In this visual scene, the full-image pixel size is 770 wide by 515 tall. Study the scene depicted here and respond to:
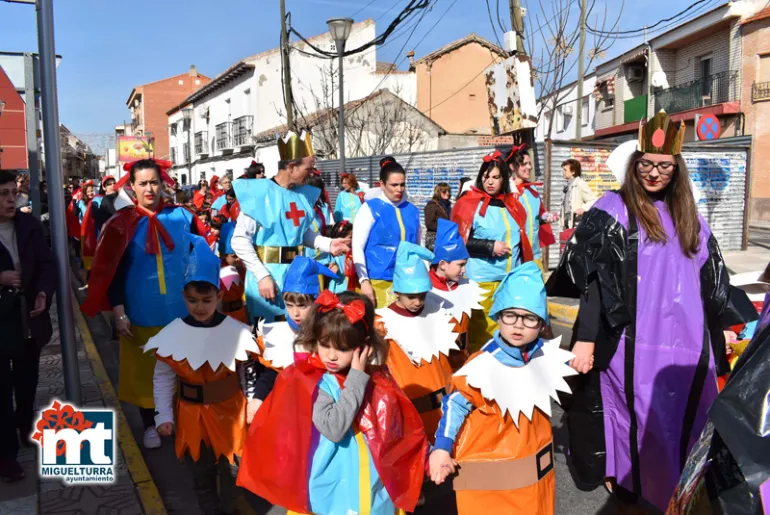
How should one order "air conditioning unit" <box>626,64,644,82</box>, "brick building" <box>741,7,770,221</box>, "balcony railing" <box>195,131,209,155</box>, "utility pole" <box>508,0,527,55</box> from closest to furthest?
"utility pole" <box>508,0,527,55</box> → "brick building" <box>741,7,770,221</box> → "air conditioning unit" <box>626,64,644,82</box> → "balcony railing" <box>195,131,209,155</box>

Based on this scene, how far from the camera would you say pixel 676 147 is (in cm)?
298

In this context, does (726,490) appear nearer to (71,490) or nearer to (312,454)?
(312,454)

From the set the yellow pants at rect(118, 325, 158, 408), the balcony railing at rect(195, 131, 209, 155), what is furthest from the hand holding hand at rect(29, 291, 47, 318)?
the balcony railing at rect(195, 131, 209, 155)

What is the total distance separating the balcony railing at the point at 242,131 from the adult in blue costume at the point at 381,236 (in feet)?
98.5

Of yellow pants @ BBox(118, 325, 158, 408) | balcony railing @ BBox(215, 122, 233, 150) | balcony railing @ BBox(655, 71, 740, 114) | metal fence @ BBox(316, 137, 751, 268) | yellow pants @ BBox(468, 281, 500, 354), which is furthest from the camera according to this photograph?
balcony railing @ BBox(215, 122, 233, 150)

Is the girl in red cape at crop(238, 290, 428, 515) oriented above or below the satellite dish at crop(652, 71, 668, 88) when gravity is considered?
below

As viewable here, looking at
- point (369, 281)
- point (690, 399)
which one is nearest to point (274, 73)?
point (369, 281)

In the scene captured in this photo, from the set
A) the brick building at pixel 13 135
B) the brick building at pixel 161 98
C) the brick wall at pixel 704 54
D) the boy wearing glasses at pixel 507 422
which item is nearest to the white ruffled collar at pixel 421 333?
the boy wearing glasses at pixel 507 422

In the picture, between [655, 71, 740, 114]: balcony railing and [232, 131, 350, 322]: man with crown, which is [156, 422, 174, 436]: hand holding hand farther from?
[655, 71, 740, 114]: balcony railing

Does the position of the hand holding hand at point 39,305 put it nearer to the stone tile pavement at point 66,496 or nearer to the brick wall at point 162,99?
the stone tile pavement at point 66,496

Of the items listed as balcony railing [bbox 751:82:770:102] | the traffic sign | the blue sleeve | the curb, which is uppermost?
balcony railing [bbox 751:82:770:102]

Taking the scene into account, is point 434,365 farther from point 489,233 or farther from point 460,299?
point 489,233

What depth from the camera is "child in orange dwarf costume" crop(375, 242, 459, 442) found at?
3426 mm

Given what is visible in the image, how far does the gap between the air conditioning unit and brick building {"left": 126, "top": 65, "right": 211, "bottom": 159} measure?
44.6 m
